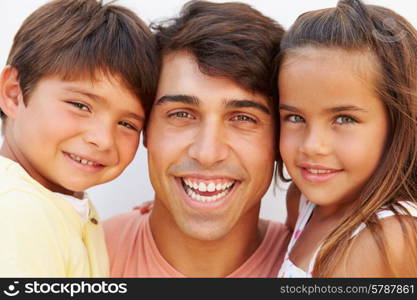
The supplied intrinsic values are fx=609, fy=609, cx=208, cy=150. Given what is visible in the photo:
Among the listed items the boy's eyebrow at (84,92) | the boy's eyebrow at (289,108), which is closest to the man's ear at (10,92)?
the boy's eyebrow at (84,92)

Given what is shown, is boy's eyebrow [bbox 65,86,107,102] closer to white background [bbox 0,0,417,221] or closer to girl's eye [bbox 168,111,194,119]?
girl's eye [bbox 168,111,194,119]

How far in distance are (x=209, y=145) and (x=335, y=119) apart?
0.45 m

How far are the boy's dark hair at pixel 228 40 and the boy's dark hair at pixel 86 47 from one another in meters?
0.12

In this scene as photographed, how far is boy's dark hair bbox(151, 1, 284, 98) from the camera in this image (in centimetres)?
223

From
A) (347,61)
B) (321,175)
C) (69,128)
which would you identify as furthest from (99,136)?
(347,61)

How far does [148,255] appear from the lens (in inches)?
98.5

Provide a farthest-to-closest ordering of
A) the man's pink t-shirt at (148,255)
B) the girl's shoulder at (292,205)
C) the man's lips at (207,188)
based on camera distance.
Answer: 1. the girl's shoulder at (292,205)
2. the man's pink t-shirt at (148,255)
3. the man's lips at (207,188)

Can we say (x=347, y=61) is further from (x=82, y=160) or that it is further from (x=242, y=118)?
(x=82, y=160)

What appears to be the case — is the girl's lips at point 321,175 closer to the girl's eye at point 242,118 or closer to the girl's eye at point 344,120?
the girl's eye at point 344,120

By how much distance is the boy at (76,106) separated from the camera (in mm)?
2100

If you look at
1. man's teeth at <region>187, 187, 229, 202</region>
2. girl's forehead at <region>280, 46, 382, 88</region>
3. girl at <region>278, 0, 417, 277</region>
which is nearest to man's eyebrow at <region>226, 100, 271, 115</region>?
girl at <region>278, 0, 417, 277</region>

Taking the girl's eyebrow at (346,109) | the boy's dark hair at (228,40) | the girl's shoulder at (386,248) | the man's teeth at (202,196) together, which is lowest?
the girl's shoulder at (386,248)

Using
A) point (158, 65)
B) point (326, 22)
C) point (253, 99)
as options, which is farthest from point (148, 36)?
point (326, 22)

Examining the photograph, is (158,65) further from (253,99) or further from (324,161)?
(324,161)
